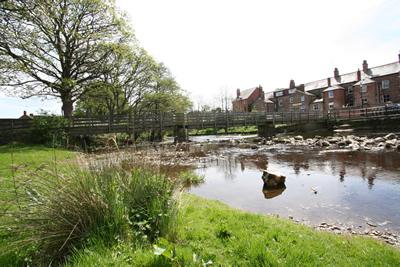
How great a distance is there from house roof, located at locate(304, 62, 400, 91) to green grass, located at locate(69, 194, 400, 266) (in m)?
53.4

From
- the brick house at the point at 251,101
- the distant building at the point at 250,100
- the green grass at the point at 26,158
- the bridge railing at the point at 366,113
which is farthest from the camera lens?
the distant building at the point at 250,100

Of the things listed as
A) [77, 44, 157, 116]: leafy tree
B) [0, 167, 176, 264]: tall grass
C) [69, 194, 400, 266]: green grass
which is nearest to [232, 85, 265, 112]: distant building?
[77, 44, 157, 116]: leafy tree

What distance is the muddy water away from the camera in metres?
5.60

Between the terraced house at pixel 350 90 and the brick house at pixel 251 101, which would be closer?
the terraced house at pixel 350 90

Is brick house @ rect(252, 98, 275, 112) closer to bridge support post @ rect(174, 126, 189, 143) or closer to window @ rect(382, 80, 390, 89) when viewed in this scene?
window @ rect(382, 80, 390, 89)

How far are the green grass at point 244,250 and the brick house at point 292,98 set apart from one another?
2184 inches

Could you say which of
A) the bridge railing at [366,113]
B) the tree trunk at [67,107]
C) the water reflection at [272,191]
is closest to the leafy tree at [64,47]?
the tree trunk at [67,107]

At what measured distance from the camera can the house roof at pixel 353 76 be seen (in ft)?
146

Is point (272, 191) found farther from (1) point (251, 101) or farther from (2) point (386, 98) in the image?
(1) point (251, 101)

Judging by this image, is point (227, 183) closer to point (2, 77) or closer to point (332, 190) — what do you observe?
point (332, 190)

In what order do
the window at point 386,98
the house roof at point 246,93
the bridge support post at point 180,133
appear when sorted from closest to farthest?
1. the bridge support post at point 180,133
2. the window at point 386,98
3. the house roof at point 246,93

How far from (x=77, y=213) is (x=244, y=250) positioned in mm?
2083

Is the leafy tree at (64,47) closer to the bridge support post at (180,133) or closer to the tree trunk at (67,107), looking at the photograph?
the tree trunk at (67,107)

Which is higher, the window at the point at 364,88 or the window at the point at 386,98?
the window at the point at 364,88
